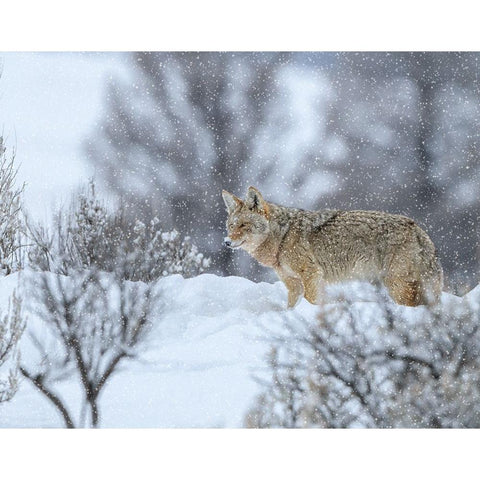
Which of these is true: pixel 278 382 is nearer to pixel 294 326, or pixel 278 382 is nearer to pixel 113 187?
pixel 294 326

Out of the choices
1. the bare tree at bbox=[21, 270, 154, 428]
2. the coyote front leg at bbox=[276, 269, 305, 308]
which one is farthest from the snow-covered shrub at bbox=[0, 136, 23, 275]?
the coyote front leg at bbox=[276, 269, 305, 308]

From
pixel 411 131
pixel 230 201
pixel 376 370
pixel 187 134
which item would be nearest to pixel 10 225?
pixel 187 134

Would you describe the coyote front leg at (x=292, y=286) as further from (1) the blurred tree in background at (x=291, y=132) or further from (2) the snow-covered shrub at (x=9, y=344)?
(2) the snow-covered shrub at (x=9, y=344)

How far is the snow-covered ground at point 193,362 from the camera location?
335 inches

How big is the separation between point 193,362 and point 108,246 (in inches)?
57.1

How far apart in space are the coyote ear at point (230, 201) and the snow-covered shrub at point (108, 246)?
1.74 ft

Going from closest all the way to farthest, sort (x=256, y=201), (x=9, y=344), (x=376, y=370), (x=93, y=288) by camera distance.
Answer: (x=376, y=370)
(x=9, y=344)
(x=93, y=288)
(x=256, y=201)

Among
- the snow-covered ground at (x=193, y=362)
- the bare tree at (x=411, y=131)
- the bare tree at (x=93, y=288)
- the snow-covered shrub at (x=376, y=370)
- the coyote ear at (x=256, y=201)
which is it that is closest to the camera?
the snow-covered shrub at (x=376, y=370)

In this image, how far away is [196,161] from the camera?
9.00 m

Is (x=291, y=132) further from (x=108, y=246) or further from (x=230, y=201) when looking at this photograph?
(x=108, y=246)

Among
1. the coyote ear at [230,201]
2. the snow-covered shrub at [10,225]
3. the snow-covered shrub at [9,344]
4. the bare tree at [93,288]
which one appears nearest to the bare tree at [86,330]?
the bare tree at [93,288]

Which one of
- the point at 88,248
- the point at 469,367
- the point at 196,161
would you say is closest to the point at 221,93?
the point at 196,161

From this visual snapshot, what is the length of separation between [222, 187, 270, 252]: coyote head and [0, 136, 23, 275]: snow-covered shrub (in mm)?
2082

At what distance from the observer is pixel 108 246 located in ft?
29.1
